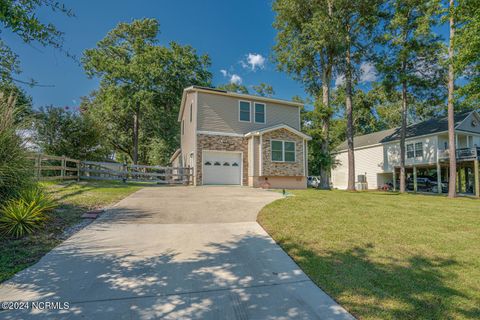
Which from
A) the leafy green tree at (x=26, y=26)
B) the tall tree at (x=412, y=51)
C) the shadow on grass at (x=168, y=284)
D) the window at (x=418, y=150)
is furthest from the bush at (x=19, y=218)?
the window at (x=418, y=150)

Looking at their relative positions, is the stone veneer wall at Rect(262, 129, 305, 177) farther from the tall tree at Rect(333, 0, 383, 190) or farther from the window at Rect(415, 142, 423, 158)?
the window at Rect(415, 142, 423, 158)

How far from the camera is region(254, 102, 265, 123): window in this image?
1645cm

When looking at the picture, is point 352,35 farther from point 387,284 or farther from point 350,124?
point 387,284

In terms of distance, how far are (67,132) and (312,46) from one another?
16.9 m

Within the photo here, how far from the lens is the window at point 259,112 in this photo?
1645cm

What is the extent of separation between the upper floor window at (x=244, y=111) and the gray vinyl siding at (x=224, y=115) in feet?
0.74

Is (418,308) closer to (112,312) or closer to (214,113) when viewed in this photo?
(112,312)

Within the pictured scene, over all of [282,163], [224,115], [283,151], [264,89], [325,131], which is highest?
[264,89]

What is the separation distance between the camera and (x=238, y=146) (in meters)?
15.4

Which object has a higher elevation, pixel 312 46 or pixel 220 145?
pixel 312 46

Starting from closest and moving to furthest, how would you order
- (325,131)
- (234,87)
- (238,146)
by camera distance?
1. (238,146)
2. (325,131)
3. (234,87)

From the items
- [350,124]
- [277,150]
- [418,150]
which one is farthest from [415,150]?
[277,150]

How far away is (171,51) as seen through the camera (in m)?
25.7

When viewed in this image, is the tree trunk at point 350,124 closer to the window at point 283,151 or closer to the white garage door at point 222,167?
the window at point 283,151
